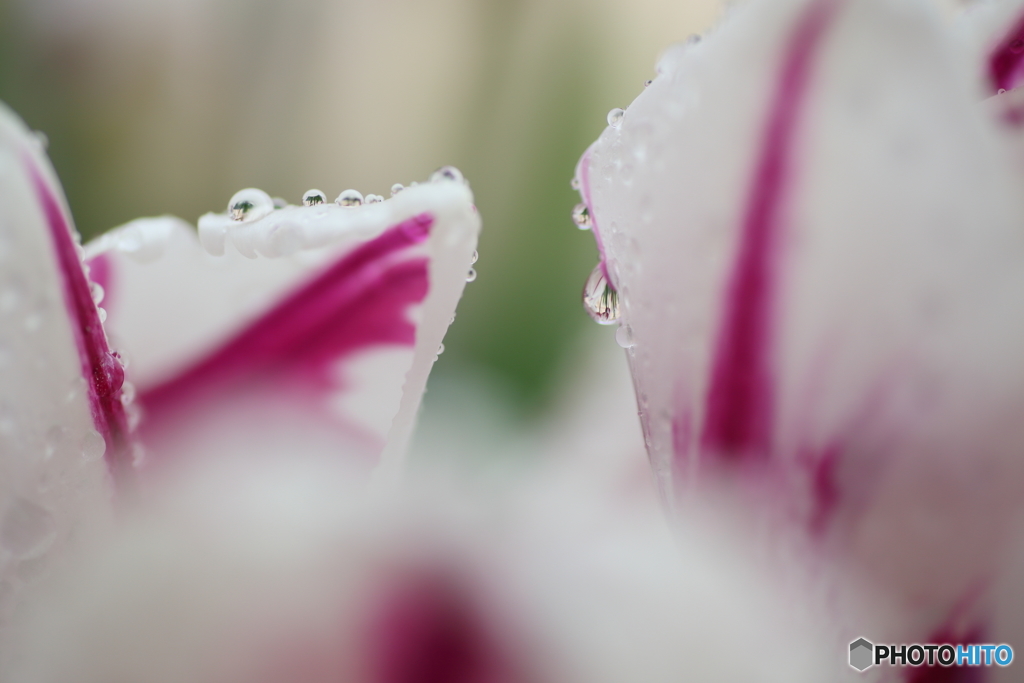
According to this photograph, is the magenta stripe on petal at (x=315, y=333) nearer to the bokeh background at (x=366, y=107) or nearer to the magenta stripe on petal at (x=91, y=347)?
the magenta stripe on petal at (x=91, y=347)

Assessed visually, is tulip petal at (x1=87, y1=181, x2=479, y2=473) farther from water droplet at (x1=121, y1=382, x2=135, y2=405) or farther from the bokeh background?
the bokeh background

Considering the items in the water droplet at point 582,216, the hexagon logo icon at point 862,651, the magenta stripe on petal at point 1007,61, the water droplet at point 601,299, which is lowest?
the hexagon logo icon at point 862,651

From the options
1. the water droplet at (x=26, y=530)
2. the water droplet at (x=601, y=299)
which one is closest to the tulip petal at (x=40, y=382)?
the water droplet at (x=26, y=530)

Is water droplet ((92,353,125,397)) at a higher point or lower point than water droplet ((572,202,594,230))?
lower

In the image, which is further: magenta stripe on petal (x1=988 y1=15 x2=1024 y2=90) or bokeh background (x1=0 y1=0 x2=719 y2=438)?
bokeh background (x1=0 y1=0 x2=719 y2=438)

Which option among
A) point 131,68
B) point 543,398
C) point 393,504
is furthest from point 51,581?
point 131,68

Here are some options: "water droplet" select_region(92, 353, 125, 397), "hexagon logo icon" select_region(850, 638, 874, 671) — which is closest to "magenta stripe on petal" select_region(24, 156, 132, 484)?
"water droplet" select_region(92, 353, 125, 397)
